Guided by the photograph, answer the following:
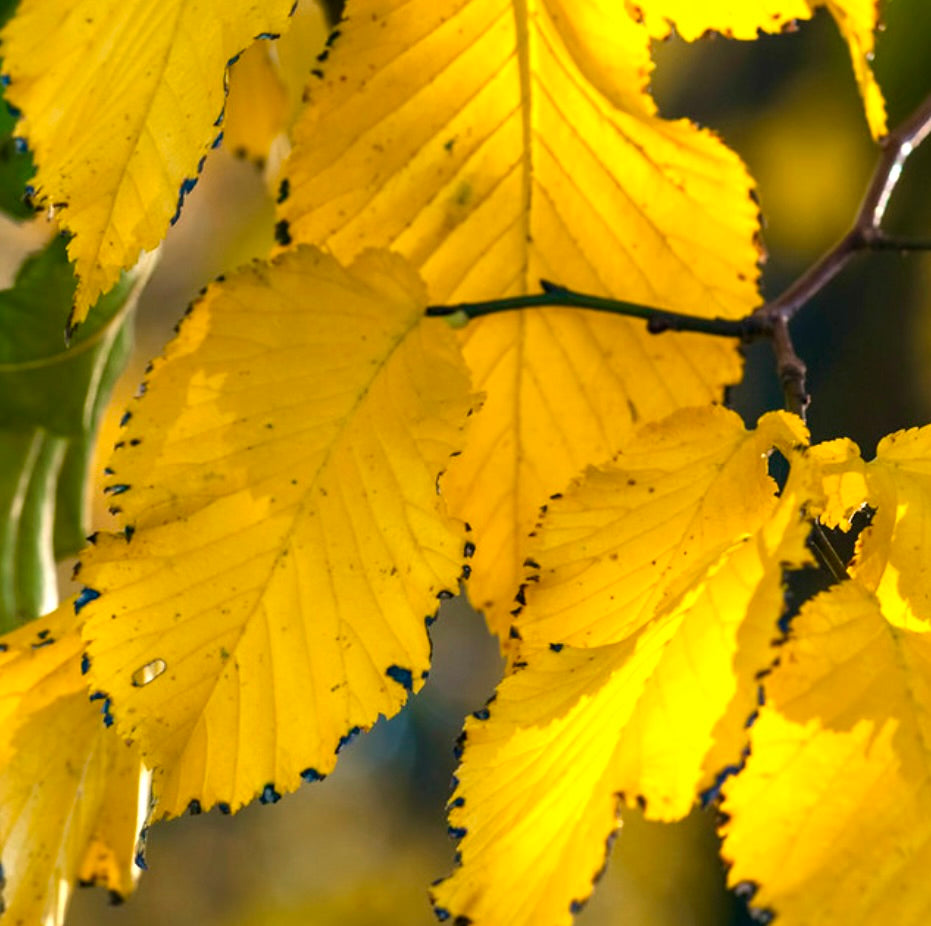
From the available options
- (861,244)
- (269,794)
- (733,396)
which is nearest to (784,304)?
(861,244)

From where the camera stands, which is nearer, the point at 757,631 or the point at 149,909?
the point at 757,631

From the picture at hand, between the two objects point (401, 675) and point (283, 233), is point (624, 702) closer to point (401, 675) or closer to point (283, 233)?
point (401, 675)

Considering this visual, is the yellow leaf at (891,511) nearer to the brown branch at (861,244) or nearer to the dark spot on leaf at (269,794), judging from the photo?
the brown branch at (861,244)

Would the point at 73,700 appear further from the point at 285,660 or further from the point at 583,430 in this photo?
the point at 583,430

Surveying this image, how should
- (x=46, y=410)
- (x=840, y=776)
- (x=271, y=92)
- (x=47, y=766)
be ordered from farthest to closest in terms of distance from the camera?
1. (x=271, y=92)
2. (x=46, y=410)
3. (x=47, y=766)
4. (x=840, y=776)

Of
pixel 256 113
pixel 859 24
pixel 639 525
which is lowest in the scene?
pixel 639 525

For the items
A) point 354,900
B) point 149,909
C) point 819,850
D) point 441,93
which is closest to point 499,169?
point 441,93

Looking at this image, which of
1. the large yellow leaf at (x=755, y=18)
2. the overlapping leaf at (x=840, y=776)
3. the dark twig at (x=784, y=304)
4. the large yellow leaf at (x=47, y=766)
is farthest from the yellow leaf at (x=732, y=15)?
Result: the large yellow leaf at (x=47, y=766)
